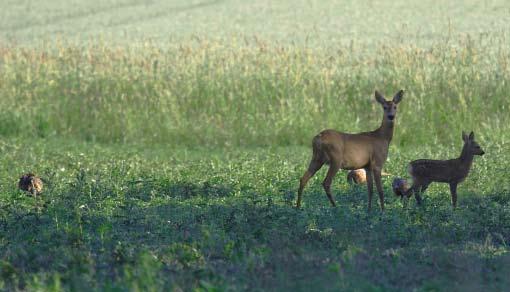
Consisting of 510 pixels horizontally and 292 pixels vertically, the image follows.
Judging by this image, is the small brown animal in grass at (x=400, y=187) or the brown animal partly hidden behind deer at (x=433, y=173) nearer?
the brown animal partly hidden behind deer at (x=433, y=173)

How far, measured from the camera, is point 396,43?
24312 millimetres

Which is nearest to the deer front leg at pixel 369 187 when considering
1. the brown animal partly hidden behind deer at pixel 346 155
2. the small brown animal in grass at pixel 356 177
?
the brown animal partly hidden behind deer at pixel 346 155

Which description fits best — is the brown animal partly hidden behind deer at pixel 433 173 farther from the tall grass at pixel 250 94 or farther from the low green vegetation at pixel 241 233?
the tall grass at pixel 250 94

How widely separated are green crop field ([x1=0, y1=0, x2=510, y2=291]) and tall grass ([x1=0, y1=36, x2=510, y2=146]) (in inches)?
1.5

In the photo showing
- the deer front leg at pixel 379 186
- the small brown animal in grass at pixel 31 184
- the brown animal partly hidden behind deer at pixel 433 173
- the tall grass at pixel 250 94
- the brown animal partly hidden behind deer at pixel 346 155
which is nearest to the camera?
the deer front leg at pixel 379 186

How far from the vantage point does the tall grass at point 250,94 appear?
18.3 metres

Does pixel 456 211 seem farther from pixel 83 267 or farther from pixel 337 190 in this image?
pixel 83 267

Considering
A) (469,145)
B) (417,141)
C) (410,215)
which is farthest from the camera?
(417,141)

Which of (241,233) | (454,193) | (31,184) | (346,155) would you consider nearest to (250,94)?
(31,184)

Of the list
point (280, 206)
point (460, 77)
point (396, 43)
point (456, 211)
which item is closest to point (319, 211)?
point (280, 206)

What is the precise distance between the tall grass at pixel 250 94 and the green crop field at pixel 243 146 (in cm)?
4

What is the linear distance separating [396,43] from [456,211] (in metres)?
14.0

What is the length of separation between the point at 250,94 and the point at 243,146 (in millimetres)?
1722

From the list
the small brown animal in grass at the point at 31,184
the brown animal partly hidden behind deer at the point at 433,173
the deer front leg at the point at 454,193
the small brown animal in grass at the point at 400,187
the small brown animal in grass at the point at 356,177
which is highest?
the brown animal partly hidden behind deer at the point at 433,173
